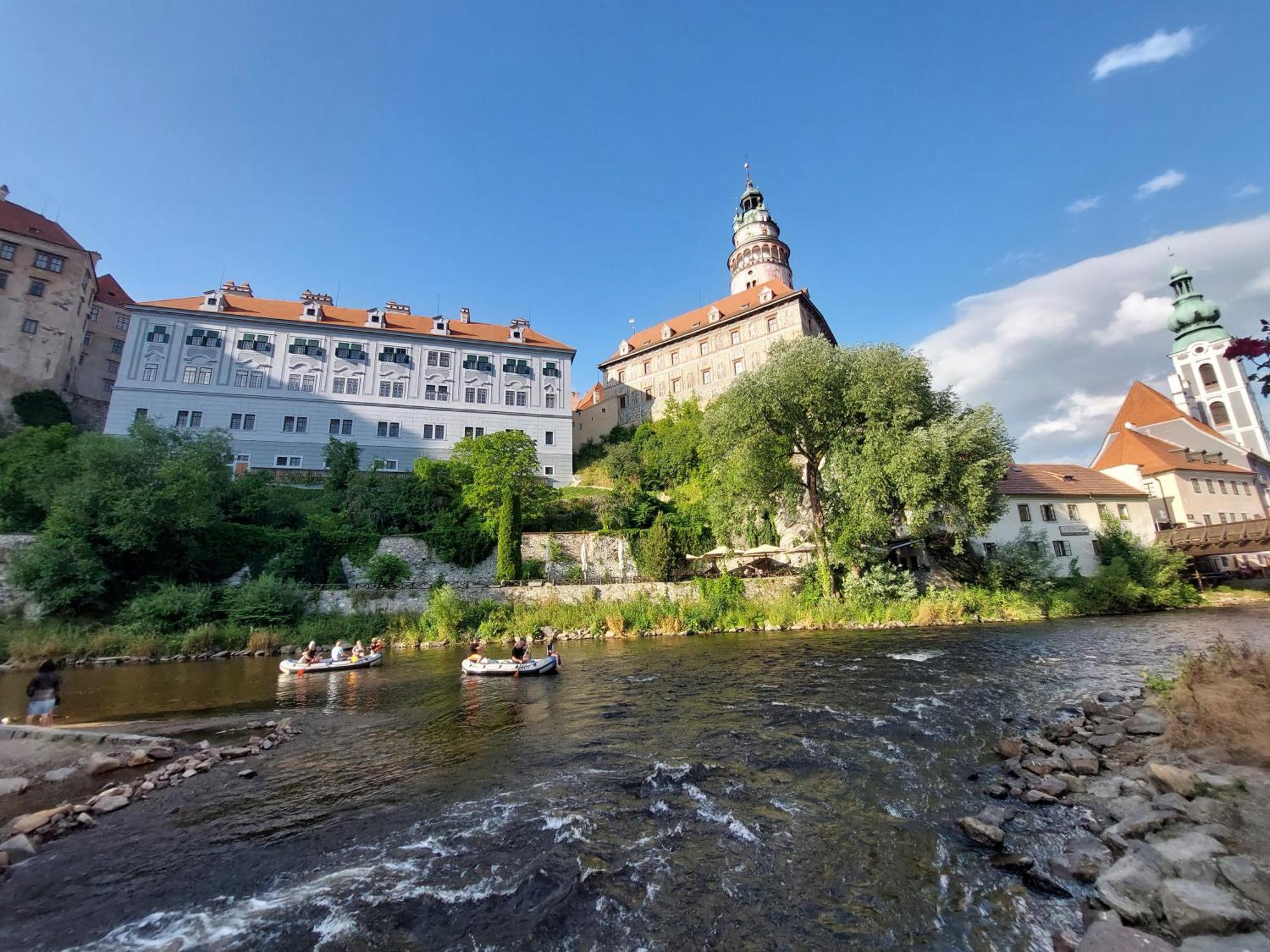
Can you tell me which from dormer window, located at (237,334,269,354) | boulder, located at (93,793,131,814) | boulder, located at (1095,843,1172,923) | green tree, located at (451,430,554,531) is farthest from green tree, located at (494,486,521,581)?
boulder, located at (1095,843,1172,923)

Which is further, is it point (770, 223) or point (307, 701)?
point (770, 223)

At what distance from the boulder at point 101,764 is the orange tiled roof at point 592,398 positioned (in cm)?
5629

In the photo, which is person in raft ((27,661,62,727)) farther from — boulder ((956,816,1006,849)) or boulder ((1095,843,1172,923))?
boulder ((1095,843,1172,923))

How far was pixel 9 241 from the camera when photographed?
47.0m

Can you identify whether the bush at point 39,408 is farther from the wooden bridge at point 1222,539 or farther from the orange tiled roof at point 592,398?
the wooden bridge at point 1222,539

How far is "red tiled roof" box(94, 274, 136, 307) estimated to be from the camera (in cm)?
5588

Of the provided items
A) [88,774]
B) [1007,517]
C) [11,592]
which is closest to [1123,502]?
[1007,517]

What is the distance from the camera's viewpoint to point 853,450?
84.3ft

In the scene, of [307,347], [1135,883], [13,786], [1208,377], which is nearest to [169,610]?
[13,786]

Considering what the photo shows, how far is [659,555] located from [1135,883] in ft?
93.4

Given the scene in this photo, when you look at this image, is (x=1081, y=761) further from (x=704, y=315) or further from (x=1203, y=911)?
(x=704, y=315)

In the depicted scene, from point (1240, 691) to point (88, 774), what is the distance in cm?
1651

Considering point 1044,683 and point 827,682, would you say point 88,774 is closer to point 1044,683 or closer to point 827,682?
point 827,682

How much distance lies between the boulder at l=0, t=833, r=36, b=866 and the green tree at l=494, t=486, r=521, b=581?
83.4 ft
